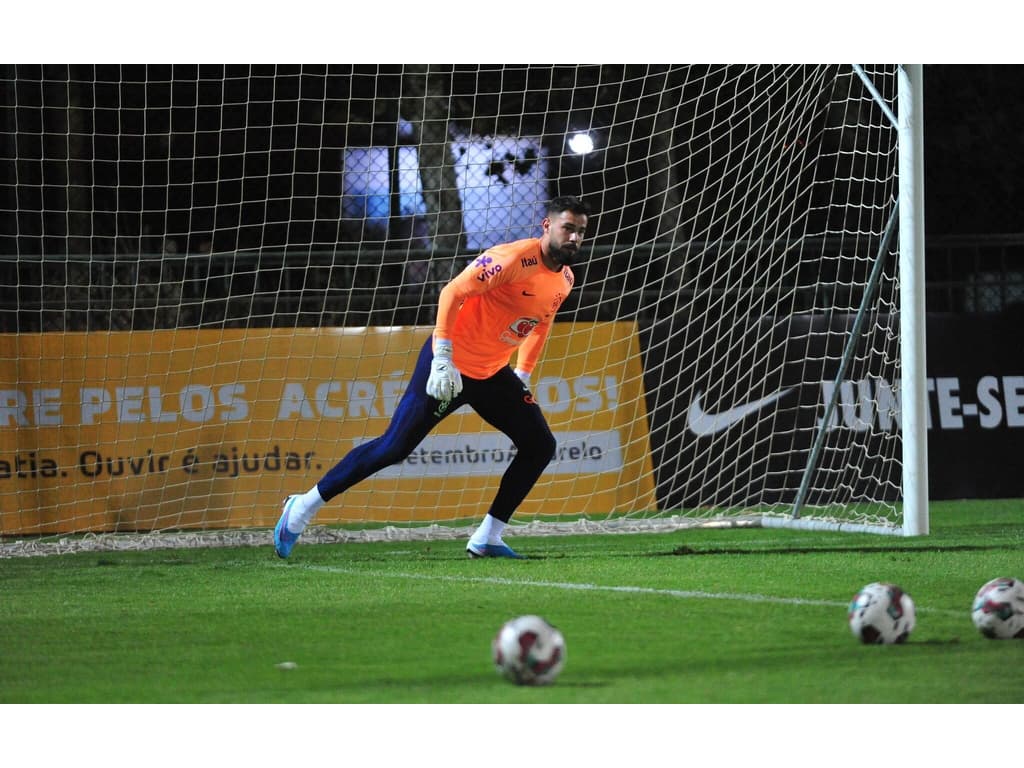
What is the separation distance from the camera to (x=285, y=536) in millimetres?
7477

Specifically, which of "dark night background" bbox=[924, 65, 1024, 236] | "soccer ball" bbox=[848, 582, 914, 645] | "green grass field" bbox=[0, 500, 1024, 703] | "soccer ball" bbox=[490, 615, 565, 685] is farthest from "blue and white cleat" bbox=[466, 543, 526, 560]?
"dark night background" bbox=[924, 65, 1024, 236]

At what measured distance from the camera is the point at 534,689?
3.94 metres

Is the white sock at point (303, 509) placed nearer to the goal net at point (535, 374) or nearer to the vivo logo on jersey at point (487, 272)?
the goal net at point (535, 374)

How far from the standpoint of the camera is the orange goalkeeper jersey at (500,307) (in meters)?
7.05

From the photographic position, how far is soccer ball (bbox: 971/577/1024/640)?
461 cm

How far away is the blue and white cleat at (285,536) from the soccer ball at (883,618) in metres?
3.64

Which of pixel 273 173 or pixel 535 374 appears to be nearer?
pixel 535 374

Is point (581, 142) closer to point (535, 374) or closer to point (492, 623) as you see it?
point (535, 374)

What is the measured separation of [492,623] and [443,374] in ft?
6.92

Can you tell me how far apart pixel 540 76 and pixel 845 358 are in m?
6.05

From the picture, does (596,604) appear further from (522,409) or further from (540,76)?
(540,76)

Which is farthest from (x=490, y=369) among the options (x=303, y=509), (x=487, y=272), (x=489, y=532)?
(x=303, y=509)

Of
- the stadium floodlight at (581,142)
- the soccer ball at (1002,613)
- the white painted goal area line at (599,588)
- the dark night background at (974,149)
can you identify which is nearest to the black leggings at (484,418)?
the white painted goal area line at (599,588)

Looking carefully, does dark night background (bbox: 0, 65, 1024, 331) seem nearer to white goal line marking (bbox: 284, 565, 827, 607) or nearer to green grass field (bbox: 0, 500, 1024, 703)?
green grass field (bbox: 0, 500, 1024, 703)
